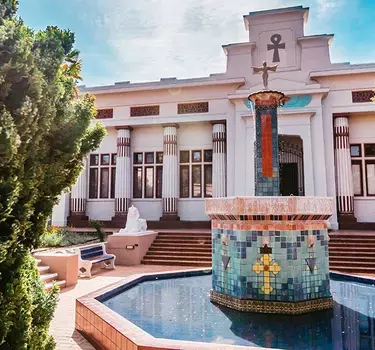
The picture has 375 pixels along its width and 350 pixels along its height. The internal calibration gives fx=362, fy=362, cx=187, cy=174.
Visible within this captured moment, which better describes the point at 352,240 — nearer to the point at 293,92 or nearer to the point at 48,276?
the point at 293,92

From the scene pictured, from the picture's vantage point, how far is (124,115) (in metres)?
18.9

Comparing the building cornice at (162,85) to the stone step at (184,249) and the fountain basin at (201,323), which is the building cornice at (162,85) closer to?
the stone step at (184,249)

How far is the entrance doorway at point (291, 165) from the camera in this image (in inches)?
695

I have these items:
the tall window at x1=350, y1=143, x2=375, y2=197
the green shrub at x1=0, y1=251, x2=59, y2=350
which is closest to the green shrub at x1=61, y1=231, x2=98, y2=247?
the green shrub at x1=0, y1=251, x2=59, y2=350

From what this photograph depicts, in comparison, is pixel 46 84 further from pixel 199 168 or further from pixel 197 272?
pixel 199 168

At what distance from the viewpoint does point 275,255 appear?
6.04 meters

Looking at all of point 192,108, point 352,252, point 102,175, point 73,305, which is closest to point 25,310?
point 73,305

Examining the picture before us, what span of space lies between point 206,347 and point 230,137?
556 inches

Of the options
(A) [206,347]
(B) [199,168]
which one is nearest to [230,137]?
(B) [199,168]

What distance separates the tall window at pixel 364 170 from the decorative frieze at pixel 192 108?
727 cm

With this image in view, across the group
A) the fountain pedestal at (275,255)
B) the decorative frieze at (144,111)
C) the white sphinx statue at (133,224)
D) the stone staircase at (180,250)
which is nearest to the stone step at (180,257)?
the stone staircase at (180,250)

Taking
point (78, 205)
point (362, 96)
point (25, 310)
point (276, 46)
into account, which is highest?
point (276, 46)

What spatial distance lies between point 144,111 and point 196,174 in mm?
4241

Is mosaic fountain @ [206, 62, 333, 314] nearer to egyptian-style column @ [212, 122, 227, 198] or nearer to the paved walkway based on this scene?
the paved walkway
